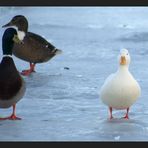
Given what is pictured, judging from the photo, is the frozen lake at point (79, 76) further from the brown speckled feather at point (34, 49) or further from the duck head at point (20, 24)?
the duck head at point (20, 24)

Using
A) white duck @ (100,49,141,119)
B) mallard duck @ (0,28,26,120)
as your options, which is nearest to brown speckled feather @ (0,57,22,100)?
mallard duck @ (0,28,26,120)

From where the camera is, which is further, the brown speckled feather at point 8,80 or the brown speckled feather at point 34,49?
the brown speckled feather at point 34,49

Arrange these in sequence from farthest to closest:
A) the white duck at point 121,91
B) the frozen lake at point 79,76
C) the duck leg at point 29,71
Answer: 1. the duck leg at point 29,71
2. the white duck at point 121,91
3. the frozen lake at point 79,76

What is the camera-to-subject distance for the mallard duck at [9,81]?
355 centimetres

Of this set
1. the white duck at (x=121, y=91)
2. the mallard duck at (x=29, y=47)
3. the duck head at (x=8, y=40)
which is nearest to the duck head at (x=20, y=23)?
the mallard duck at (x=29, y=47)

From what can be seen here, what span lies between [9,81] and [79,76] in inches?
27.5

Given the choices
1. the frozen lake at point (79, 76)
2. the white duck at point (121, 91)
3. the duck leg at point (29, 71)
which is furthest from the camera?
the duck leg at point (29, 71)

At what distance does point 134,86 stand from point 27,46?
40.0 inches

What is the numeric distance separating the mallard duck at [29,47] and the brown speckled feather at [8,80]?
0.72 meters

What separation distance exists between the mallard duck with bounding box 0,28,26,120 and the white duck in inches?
17.7

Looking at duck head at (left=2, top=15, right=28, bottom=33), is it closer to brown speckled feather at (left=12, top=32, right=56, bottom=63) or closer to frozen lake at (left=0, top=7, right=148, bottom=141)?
brown speckled feather at (left=12, top=32, right=56, bottom=63)

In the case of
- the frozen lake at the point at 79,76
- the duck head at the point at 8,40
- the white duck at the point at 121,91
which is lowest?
the frozen lake at the point at 79,76

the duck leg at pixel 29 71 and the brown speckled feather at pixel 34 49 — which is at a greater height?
the brown speckled feather at pixel 34 49

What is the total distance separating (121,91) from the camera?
3.54 m
